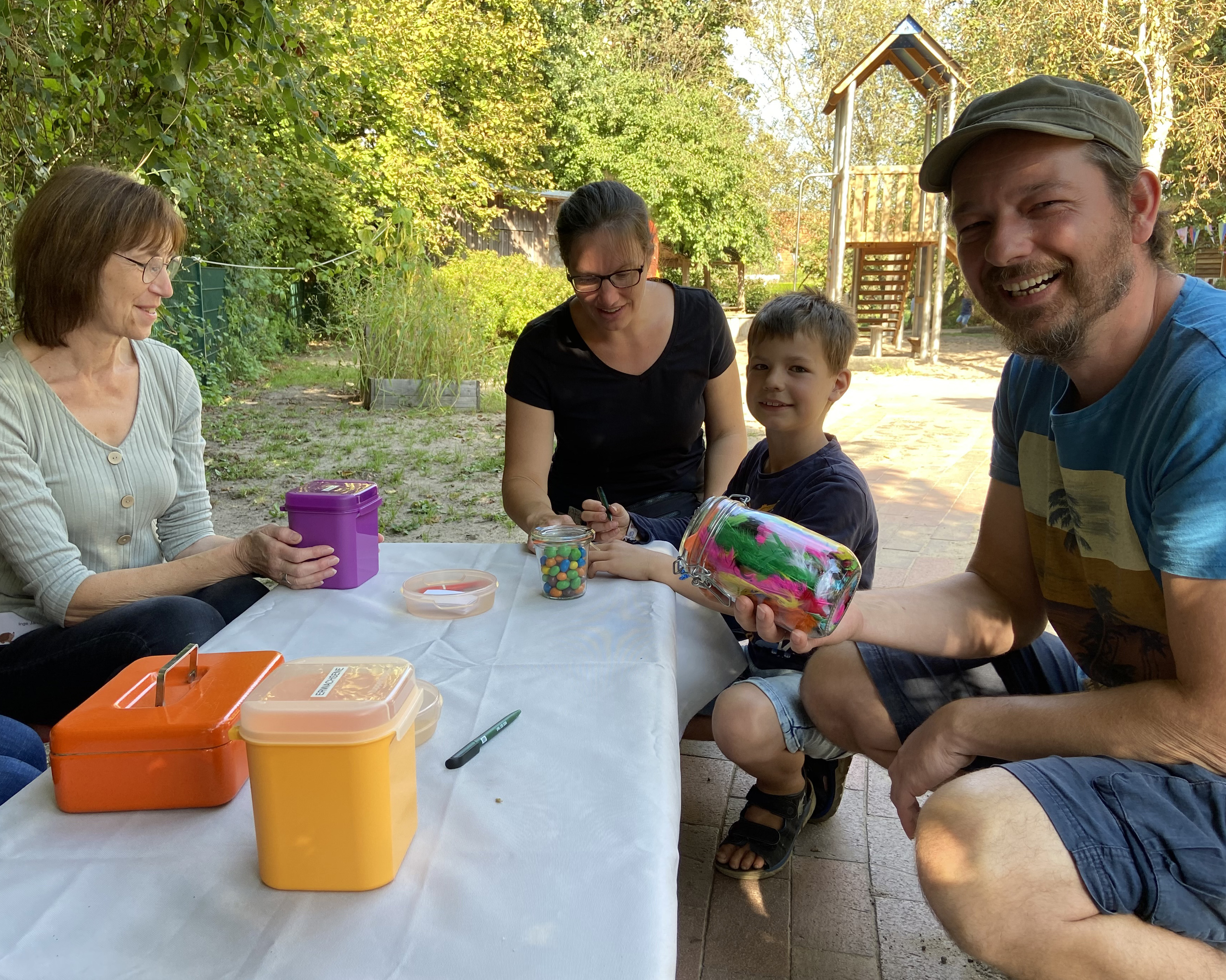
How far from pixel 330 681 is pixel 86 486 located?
60.1 inches

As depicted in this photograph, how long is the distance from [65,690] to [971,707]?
5.68ft

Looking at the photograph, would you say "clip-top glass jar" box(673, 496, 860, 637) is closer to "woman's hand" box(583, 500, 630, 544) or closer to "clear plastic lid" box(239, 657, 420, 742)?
"clear plastic lid" box(239, 657, 420, 742)

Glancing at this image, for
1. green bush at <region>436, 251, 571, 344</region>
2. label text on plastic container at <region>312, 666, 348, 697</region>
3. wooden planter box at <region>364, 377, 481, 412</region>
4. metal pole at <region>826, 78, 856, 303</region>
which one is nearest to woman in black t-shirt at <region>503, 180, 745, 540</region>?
label text on plastic container at <region>312, 666, 348, 697</region>

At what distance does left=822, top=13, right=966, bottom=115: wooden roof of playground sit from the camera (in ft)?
39.9

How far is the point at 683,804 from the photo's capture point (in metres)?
2.54

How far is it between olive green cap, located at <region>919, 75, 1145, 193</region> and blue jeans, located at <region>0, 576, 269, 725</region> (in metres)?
1.75

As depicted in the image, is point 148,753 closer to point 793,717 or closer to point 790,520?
point 790,520

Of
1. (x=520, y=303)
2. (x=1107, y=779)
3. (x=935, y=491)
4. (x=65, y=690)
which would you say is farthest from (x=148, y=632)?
(x=520, y=303)

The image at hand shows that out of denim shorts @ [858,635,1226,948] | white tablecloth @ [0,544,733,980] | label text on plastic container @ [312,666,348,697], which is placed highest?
label text on plastic container @ [312,666,348,697]

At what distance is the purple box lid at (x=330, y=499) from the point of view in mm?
1794

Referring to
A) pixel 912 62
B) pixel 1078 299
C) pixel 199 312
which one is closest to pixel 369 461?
pixel 199 312

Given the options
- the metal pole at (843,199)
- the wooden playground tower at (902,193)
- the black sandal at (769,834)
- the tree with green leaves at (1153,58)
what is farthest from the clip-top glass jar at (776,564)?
the tree with green leaves at (1153,58)

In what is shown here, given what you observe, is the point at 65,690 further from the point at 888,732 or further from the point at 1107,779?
the point at 1107,779

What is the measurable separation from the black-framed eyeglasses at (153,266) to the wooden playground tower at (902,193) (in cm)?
1197
